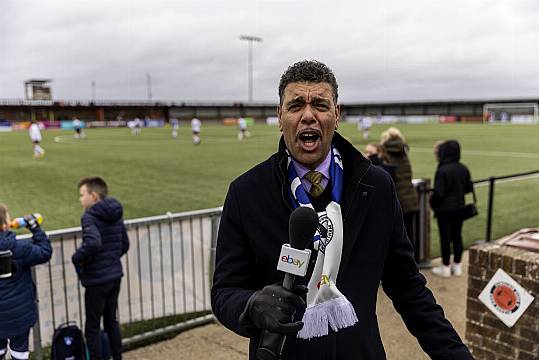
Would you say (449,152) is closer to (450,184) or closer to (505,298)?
(450,184)

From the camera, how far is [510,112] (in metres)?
77.8

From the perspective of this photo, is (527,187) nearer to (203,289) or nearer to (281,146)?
(203,289)

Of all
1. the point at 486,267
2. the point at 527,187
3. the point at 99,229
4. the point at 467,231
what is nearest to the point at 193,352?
A: the point at 99,229

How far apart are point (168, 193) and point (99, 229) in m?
8.57

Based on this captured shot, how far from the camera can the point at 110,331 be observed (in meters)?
4.63

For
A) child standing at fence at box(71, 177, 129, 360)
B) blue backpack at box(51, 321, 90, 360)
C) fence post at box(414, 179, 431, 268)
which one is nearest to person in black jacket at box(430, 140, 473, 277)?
fence post at box(414, 179, 431, 268)

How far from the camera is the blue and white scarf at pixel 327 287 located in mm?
1729

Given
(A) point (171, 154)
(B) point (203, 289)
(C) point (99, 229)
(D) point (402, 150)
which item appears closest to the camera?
(C) point (99, 229)

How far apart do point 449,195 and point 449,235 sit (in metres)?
0.61

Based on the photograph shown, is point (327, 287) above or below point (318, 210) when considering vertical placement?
below

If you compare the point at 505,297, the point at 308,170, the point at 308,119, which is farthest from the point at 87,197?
the point at 505,297

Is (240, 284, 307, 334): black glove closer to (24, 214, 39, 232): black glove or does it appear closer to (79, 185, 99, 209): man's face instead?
(24, 214, 39, 232): black glove

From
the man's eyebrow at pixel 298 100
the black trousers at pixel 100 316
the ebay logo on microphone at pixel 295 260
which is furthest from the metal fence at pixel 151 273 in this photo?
the ebay logo on microphone at pixel 295 260

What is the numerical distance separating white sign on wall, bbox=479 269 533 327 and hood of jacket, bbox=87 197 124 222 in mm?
3246
